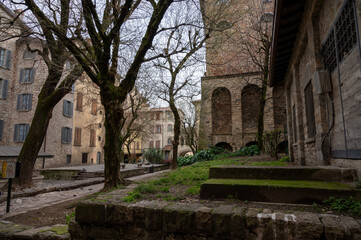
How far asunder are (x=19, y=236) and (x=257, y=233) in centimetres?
369

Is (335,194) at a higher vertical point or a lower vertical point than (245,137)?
lower

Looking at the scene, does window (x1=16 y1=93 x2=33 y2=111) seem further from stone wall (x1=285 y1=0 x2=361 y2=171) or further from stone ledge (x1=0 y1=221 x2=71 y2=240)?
stone wall (x1=285 y1=0 x2=361 y2=171)

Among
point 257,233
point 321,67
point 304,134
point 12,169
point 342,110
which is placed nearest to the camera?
point 257,233

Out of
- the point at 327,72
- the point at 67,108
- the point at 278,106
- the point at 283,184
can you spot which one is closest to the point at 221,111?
the point at 278,106

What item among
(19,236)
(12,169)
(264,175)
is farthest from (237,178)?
(12,169)

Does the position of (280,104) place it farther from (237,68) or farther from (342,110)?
(342,110)

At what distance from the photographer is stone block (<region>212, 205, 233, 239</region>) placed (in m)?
2.60

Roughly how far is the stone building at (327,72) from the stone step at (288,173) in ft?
0.84

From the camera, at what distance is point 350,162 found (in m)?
4.03

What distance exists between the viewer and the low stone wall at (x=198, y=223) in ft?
7.50

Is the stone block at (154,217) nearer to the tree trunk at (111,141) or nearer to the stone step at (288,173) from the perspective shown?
the stone step at (288,173)

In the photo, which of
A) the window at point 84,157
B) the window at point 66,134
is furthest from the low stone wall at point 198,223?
the window at point 84,157

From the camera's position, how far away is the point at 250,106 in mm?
20953

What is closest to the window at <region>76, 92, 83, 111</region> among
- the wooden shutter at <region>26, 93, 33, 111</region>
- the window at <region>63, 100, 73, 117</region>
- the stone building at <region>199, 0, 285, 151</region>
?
the window at <region>63, 100, 73, 117</region>
